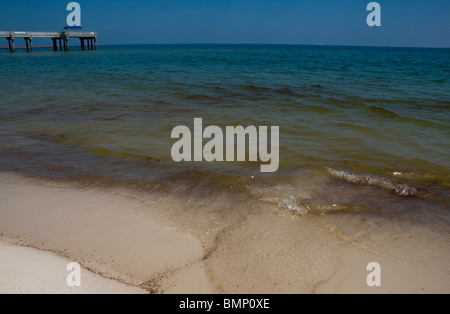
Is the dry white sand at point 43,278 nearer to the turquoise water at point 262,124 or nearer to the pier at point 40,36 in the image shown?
the turquoise water at point 262,124

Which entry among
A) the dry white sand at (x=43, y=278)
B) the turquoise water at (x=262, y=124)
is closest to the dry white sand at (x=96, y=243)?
the dry white sand at (x=43, y=278)

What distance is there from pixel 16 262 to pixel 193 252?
153cm

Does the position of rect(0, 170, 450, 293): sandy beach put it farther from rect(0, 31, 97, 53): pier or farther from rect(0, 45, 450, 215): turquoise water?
rect(0, 31, 97, 53): pier

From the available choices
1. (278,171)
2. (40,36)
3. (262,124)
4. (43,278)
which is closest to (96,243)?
(43,278)

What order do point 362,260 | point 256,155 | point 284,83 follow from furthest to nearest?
point 284,83 → point 256,155 → point 362,260

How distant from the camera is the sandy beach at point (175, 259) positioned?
8.50ft

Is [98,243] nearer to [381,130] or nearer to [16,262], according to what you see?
[16,262]

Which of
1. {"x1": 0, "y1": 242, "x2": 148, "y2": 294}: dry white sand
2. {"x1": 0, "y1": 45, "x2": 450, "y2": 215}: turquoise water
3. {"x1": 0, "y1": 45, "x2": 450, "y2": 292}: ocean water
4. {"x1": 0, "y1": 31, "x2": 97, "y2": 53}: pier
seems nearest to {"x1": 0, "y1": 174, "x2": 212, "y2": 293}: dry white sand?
{"x1": 0, "y1": 242, "x2": 148, "y2": 294}: dry white sand

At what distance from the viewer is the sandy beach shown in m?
2.59

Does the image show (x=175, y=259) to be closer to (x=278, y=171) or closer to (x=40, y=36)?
(x=278, y=171)

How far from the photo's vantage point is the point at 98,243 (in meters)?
3.12
